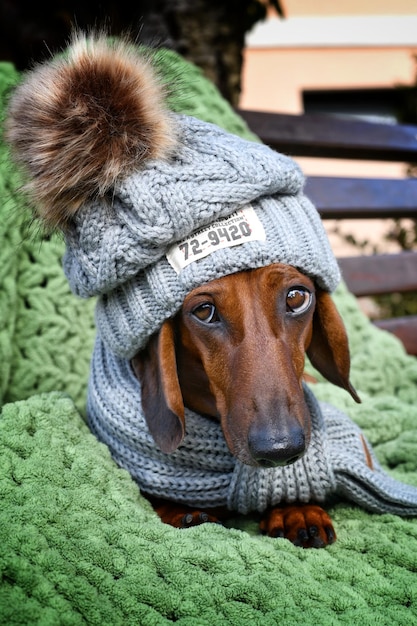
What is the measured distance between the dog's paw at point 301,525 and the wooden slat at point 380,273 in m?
1.47

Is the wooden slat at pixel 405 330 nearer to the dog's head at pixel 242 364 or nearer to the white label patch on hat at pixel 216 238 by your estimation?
the dog's head at pixel 242 364

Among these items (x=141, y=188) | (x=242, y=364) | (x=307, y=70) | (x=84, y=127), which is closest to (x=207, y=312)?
(x=242, y=364)

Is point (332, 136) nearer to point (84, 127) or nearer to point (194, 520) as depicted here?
point (84, 127)

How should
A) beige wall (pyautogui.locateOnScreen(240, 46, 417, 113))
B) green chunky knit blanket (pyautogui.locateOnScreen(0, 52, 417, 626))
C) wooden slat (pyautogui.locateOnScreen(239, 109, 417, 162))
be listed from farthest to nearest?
1. beige wall (pyautogui.locateOnScreen(240, 46, 417, 113))
2. wooden slat (pyautogui.locateOnScreen(239, 109, 417, 162))
3. green chunky knit blanket (pyautogui.locateOnScreen(0, 52, 417, 626))

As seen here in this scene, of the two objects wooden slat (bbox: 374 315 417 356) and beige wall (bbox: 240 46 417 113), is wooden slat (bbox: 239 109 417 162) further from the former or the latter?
beige wall (bbox: 240 46 417 113)

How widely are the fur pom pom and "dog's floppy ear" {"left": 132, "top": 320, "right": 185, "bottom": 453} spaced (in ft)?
0.90

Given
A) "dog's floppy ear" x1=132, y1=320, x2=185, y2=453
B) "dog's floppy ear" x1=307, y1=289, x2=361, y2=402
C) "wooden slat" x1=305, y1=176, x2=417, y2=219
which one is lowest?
"wooden slat" x1=305, y1=176, x2=417, y2=219

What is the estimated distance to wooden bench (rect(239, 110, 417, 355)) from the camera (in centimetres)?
262

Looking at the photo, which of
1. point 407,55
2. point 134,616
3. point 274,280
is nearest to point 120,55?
point 274,280

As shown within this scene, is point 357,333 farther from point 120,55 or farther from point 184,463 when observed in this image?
point 120,55

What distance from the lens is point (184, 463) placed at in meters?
1.29

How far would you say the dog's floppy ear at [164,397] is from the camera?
3.88 ft

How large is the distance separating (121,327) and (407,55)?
508cm

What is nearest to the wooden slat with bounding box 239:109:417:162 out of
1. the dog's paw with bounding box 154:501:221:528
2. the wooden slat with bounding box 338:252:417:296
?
the wooden slat with bounding box 338:252:417:296
